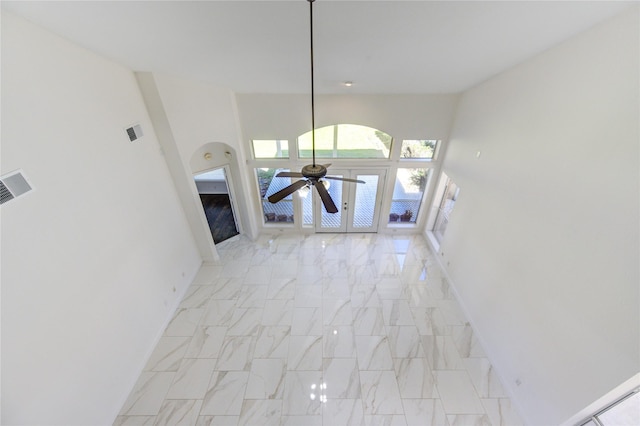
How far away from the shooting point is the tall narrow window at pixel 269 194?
19.2 feet

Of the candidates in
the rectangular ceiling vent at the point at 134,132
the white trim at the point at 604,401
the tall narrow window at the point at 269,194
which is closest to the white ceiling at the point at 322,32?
the rectangular ceiling vent at the point at 134,132

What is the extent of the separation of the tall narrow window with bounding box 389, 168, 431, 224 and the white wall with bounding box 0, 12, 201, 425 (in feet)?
16.6

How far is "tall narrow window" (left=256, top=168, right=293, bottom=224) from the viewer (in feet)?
19.2

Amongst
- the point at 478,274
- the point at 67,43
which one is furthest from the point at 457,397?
the point at 67,43

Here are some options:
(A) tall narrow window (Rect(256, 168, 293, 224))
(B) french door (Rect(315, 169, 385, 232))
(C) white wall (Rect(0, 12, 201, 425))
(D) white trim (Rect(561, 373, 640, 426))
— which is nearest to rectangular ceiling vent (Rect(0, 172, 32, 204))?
(C) white wall (Rect(0, 12, 201, 425))

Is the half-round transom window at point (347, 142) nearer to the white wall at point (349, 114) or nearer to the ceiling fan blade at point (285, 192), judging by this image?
the white wall at point (349, 114)

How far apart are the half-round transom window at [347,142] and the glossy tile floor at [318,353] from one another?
244 centimetres

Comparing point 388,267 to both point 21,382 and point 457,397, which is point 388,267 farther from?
point 21,382

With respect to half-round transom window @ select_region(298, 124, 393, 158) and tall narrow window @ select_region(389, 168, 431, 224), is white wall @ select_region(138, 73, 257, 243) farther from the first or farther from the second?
tall narrow window @ select_region(389, 168, 431, 224)

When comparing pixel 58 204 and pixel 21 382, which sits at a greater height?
pixel 58 204

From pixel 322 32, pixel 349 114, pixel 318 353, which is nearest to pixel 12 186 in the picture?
pixel 322 32

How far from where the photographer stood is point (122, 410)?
3172 mm

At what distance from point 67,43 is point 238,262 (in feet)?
13.8

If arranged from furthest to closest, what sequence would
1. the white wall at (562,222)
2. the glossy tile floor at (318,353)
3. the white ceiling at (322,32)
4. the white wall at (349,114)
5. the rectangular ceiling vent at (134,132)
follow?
the white wall at (349,114), the rectangular ceiling vent at (134,132), the glossy tile floor at (318,353), the white wall at (562,222), the white ceiling at (322,32)
